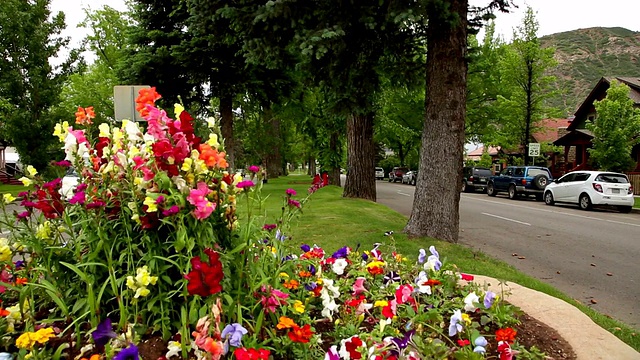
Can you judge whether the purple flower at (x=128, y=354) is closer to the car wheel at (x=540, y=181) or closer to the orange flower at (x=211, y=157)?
the orange flower at (x=211, y=157)

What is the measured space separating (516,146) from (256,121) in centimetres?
1804

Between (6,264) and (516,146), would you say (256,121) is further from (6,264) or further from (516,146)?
(6,264)

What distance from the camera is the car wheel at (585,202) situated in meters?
17.9

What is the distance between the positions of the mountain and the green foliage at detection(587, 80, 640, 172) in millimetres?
91544

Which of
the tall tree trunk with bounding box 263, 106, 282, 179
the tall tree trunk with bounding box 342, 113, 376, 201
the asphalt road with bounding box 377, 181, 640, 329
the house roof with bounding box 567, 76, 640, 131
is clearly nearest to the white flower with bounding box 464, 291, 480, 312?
the asphalt road with bounding box 377, 181, 640, 329

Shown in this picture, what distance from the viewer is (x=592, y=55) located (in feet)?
478

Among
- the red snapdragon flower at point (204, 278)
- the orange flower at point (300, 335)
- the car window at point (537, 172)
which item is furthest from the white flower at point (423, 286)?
the car window at point (537, 172)

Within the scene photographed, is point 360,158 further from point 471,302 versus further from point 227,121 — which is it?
point 471,302

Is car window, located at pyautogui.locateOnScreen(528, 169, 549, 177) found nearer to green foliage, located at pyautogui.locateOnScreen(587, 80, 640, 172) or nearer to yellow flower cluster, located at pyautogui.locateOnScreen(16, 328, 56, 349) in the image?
green foliage, located at pyautogui.locateOnScreen(587, 80, 640, 172)

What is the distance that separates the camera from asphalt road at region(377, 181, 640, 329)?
235 inches

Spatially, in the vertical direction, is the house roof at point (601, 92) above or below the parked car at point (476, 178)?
above

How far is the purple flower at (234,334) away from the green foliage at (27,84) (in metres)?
21.7

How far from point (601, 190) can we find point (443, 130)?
13713mm

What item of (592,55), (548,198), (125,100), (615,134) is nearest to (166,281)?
(125,100)
